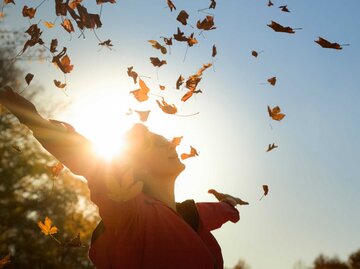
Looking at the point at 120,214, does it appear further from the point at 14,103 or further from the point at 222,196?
the point at 222,196

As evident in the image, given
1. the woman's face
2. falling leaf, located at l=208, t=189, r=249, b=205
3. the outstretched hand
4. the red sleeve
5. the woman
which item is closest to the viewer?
the woman

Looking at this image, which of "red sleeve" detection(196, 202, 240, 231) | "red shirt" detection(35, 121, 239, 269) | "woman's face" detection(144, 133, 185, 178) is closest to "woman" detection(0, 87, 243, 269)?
"red shirt" detection(35, 121, 239, 269)

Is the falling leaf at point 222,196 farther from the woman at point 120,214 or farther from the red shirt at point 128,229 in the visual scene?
the red shirt at point 128,229

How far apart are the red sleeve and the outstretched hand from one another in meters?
1.87

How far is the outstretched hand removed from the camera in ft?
7.68

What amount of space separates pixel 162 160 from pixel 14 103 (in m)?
1.36

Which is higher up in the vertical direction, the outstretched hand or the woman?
the outstretched hand

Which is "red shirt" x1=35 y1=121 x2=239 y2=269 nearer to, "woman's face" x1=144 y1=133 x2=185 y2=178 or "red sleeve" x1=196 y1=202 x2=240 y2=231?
"woman's face" x1=144 y1=133 x2=185 y2=178

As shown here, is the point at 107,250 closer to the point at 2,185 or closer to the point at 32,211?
the point at 2,185

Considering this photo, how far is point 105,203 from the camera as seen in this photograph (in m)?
2.22

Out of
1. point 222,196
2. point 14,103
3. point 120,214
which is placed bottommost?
point 222,196

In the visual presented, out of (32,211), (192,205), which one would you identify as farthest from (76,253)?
(192,205)

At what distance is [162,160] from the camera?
3301mm

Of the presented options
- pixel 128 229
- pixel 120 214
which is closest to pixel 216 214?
pixel 128 229
